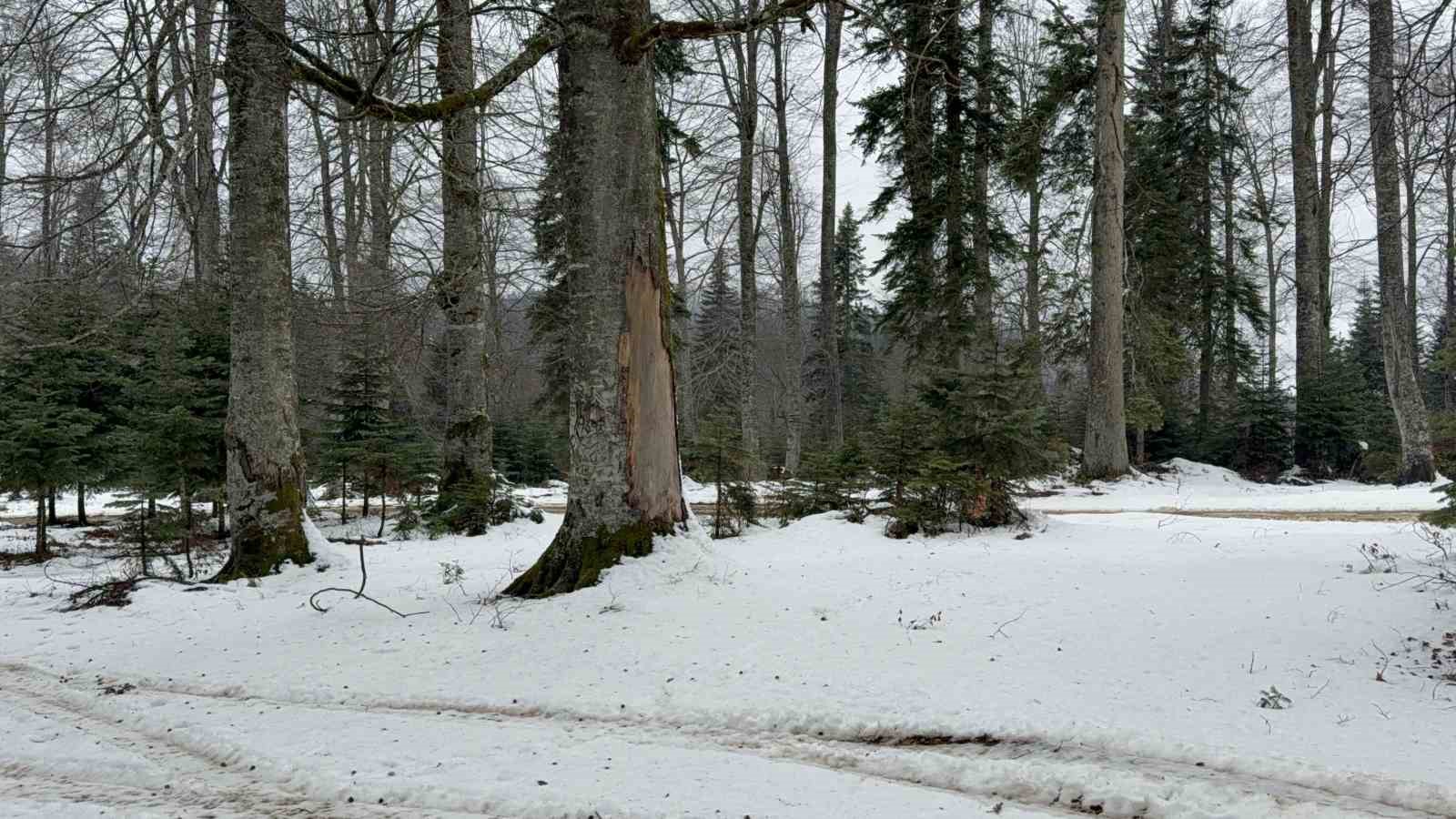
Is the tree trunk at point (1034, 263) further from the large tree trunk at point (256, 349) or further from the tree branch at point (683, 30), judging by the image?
the large tree trunk at point (256, 349)

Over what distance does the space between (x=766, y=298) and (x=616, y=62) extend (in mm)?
15510

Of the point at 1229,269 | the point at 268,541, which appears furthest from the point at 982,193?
the point at 268,541

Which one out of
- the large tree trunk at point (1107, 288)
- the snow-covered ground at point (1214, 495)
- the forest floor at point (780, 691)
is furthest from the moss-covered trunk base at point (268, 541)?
the large tree trunk at point (1107, 288)

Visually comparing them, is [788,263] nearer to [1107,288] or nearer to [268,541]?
[1107,288]

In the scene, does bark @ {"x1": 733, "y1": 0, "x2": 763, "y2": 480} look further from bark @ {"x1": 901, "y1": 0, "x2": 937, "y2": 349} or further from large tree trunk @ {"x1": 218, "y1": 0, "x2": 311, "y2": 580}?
large tree trunk @ {"x1": 218, "y1": 0, "x2": 311, "y2": 580}

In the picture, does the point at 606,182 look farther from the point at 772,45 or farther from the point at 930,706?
the point at 772,45

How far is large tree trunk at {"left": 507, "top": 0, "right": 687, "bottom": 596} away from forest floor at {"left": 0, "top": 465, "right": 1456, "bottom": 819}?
445mm

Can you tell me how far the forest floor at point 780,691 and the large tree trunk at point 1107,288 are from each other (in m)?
7.56

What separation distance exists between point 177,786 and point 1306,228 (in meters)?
21.2

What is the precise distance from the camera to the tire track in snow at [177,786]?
2824 mm

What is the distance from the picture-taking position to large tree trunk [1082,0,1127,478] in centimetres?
1321

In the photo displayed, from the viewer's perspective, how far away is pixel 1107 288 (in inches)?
542

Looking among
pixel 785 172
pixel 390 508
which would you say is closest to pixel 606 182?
pixel 390 508

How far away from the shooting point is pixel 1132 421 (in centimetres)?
1623
